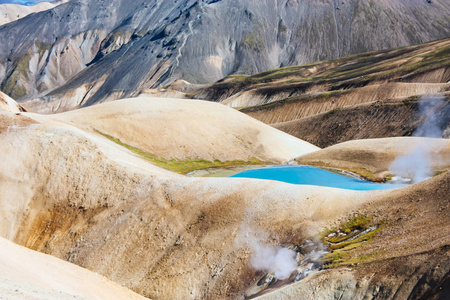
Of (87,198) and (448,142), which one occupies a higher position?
(87,198)

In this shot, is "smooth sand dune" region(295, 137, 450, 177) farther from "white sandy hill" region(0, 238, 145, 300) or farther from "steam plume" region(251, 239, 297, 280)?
"white sandy hill" region(0, 238, 145, 300)

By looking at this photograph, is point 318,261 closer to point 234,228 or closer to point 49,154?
point 234,228

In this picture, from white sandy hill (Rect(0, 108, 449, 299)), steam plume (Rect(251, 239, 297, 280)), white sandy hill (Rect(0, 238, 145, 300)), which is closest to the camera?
white sandy hill (Rect(0, 238, 145, 300))

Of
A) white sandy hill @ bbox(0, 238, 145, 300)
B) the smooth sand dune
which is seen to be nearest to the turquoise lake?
the smooth sand dune

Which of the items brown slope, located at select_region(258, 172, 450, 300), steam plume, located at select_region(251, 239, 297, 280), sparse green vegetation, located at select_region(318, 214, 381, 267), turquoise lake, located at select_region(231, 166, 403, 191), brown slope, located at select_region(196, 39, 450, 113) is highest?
brown slope, located at select_region(258, 172, 450, 300)

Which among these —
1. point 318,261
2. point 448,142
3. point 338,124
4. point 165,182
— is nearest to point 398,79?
point 338,124

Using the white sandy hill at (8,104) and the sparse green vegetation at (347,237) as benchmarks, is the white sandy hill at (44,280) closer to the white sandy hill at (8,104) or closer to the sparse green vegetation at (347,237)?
the sparse green vegetation at (347,237)

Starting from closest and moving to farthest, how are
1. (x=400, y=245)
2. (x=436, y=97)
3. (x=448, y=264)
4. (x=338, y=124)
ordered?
(x=448, y=264)
(x=400, y=245)
(x=436, y=97)
(x=338, y=124)
